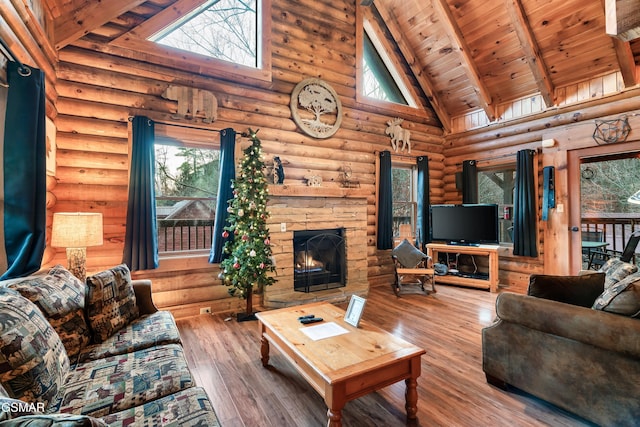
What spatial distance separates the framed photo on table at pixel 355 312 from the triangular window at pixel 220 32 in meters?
3.54

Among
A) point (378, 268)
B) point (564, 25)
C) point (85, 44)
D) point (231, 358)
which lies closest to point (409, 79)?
point (564, 25)

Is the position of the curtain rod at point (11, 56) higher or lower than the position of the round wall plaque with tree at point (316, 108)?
lower

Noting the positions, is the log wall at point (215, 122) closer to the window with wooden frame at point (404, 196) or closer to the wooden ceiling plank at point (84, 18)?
the wooden ceiling plank at point (84, 18)

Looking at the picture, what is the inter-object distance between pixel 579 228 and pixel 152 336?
540cm

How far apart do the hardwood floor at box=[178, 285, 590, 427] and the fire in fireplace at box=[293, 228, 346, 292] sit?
3.60 ft

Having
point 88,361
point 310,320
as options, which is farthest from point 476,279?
point 88,361

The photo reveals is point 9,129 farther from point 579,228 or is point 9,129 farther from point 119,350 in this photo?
point 579,228

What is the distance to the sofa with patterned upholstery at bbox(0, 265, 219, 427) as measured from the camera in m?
1.20

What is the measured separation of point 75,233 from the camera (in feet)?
8.24

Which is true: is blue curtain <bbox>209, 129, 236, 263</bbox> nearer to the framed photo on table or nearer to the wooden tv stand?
the framed photo on table

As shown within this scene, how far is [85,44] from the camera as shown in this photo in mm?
3242

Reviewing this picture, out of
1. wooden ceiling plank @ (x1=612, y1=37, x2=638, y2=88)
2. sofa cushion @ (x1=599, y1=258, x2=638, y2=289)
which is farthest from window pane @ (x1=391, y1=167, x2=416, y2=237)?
sofa cushion @ (x1=599, y1=258, x2=638, y2=289)

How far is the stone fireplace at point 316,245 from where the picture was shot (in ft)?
13.4

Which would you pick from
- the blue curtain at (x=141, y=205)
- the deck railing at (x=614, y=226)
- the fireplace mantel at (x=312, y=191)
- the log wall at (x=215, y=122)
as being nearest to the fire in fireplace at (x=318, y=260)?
the fireplace mantel at (x=312, y=191)
